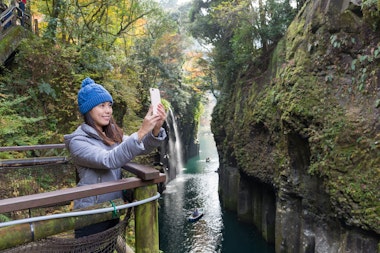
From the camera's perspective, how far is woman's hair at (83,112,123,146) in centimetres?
246

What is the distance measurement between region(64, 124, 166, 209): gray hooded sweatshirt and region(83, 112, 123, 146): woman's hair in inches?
1.7

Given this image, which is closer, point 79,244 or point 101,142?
point 79,244

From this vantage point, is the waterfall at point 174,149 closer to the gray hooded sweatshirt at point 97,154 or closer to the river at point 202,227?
the river at point 202,227

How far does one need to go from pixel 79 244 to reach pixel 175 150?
1451 inches

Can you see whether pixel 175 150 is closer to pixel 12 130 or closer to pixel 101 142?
pixel 12 130

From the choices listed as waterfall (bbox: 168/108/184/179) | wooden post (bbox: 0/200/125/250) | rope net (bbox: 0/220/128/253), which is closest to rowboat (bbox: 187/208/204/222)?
waterfall (bbox: 168/108/184/179)

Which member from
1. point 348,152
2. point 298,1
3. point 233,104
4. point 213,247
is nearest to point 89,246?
point 348,152

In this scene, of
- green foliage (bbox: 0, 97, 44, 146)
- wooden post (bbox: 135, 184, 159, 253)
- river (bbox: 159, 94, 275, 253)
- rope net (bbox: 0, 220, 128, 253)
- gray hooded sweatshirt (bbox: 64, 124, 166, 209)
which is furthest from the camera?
river (bbox: 159, 94, 275, 253)

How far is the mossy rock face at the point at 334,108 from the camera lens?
877 centimetres

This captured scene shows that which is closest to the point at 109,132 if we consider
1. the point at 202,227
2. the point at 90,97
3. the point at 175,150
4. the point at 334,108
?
the point at 90,97

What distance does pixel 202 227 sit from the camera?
19.0 metres

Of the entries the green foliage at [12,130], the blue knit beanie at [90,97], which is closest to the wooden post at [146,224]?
the blue knit beanie at [90,97]

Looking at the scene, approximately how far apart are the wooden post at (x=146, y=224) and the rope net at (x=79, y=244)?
151 mm

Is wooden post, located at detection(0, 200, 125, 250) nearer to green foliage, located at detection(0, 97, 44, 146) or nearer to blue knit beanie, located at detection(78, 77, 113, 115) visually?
blue knit beanie, located at detection(78, 77, 113, 115)
